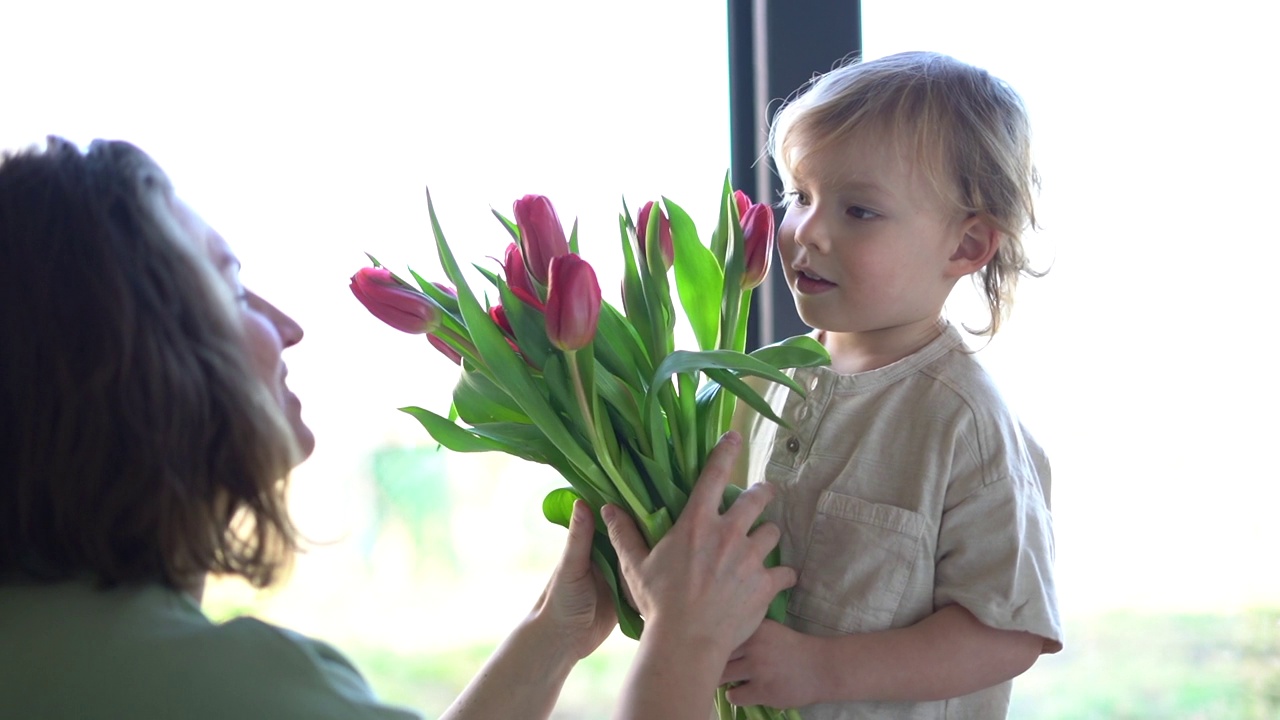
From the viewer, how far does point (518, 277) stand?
85 centimetres

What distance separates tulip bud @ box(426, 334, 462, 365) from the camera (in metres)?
0.87

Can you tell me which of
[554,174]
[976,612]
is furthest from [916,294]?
[554,174]

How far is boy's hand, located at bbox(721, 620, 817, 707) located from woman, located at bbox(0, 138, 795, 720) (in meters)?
0.29

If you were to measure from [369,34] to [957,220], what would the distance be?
76 centimetres

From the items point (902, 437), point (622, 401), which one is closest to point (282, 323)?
point (622, 401)

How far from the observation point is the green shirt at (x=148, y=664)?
0.64 m

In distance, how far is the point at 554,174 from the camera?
4.47 feet

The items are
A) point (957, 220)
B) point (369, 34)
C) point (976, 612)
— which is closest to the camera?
point (976, 612)

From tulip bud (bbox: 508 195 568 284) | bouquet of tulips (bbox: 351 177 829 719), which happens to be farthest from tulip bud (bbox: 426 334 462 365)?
tulip bud (bbox: 508 195 568 284)

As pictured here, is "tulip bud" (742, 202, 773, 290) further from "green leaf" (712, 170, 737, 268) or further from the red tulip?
the red tulip

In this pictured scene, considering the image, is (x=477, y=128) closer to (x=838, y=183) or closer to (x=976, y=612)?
(x=838, y=183)

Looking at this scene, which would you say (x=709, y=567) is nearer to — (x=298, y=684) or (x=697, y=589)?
(x=697, y=589)

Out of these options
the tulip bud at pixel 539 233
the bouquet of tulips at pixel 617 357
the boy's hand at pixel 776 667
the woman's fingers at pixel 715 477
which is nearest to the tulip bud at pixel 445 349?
the bouquet of tulips at pixel 617 357

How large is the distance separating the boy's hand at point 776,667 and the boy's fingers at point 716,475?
0.11 metres
